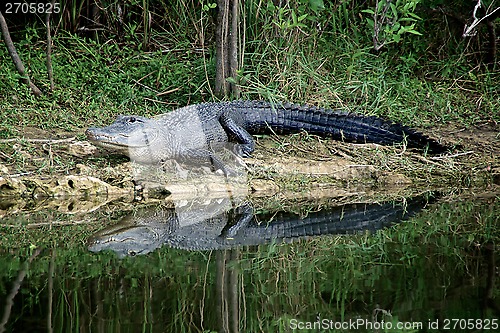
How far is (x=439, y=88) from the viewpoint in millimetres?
7723

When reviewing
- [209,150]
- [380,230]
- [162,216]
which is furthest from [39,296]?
[209,150]

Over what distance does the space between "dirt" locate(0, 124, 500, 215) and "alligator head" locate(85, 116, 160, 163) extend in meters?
0.15

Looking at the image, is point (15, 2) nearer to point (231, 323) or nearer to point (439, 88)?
point (439, 88)

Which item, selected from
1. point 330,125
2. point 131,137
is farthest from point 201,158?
point 330,125

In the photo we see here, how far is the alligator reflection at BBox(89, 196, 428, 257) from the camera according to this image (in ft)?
13.6

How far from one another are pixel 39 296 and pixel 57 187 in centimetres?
237

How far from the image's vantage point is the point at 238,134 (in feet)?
21.5

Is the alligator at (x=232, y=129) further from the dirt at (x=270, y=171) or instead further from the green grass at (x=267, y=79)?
the green grass at (x=267, y=79)

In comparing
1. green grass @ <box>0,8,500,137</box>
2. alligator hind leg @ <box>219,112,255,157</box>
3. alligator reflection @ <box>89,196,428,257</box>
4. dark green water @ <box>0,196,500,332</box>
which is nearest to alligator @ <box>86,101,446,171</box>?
alligator hind leg @ <box>219,112,255,157</box>

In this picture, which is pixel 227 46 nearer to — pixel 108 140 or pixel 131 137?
pixel 131 137

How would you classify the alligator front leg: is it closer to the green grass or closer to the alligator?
the alligator

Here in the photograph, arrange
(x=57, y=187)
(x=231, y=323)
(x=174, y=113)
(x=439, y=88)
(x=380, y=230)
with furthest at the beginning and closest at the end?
(x=439, y=88), (x=174, y=113), (x=57, y=187), (x=380, y=230), (x=231, y=323)

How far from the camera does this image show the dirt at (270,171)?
5.44 meters

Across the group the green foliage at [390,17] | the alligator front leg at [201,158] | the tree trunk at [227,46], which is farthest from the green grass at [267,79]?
the alligator front leg at [201,158]
